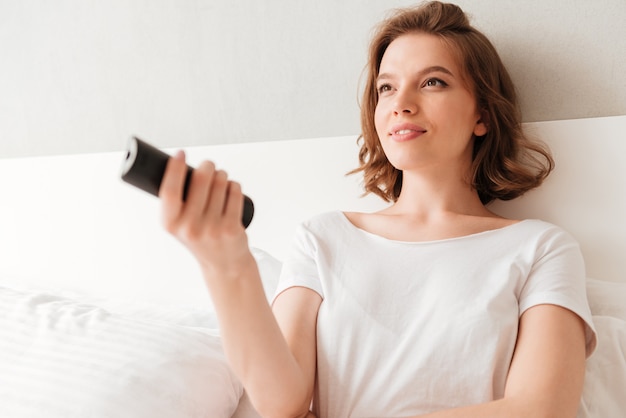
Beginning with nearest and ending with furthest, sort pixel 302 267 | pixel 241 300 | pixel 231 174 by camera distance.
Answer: pixel 241 300 → pixel 302 267 → pixel 231 174

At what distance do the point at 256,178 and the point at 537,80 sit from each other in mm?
678

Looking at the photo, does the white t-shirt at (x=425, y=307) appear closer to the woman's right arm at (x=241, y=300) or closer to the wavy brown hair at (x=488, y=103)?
the woman's right arm at (x=241, y=300)

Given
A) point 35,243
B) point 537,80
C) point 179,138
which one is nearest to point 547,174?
point 537,80

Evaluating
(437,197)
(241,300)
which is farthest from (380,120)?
(241,300)

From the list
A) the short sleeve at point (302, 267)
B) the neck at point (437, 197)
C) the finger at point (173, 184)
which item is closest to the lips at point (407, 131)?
the neck at point (437, 197)

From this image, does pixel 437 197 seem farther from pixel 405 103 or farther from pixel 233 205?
pixel 233 205

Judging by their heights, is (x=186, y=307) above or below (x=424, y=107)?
below

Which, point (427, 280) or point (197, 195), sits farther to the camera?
point (427, 280)

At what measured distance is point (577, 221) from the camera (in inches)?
49.1

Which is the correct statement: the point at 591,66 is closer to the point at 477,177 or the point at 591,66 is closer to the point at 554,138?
the point at 554,138

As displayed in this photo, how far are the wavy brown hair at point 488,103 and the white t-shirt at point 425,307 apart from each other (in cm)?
16

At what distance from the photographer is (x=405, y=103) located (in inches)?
46.6

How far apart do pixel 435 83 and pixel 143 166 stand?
75 centimetres

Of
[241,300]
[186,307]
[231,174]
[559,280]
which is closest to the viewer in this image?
[241,300]
